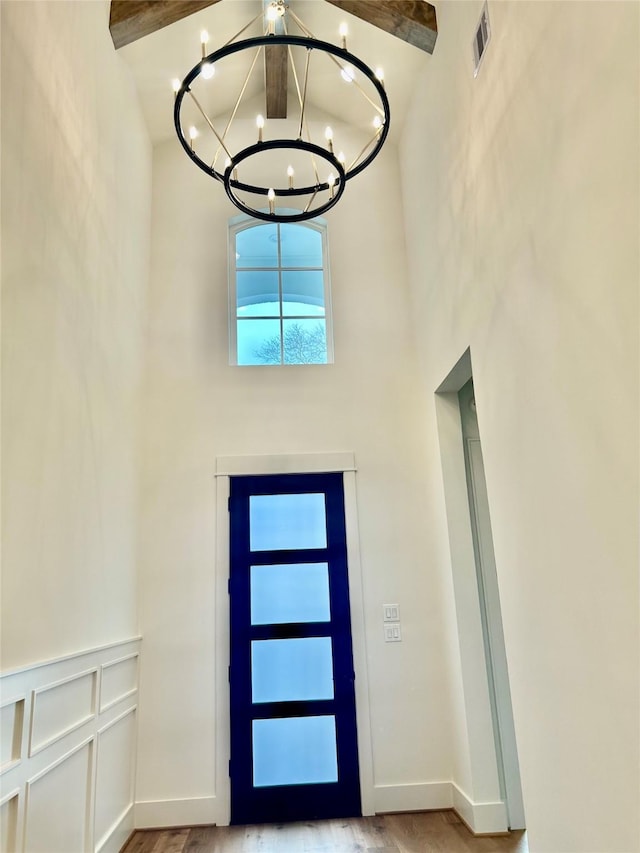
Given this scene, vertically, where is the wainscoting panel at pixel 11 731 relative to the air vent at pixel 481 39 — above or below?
below

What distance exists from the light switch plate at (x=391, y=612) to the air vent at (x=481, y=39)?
10.0ft

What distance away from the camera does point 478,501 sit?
367cm

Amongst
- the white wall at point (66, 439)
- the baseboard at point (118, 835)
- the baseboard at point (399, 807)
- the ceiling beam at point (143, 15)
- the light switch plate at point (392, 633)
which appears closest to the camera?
the white wall at point (66, 439)

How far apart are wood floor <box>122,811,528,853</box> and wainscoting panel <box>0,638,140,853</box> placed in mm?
308

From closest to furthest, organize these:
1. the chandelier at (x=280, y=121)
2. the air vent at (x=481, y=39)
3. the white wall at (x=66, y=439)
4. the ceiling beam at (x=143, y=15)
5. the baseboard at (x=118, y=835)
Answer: the white wall at (x=66, y=439) < the air vent at (x=481, y=39) < the baseboard at (x=118, y=835) < the ceiling beam at (x=143, y=15) < the chandelier at (x=280, y=121)

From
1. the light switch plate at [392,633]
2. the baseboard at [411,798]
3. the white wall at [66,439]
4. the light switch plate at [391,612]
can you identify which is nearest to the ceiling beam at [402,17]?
the white wall at [66,439]

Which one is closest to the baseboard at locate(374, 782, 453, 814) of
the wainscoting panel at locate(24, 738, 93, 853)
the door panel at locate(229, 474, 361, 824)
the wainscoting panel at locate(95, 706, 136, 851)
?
the door panel at locate(229, 474, 361, 824)

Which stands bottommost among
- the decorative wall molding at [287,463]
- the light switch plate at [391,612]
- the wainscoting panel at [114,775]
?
the wainscoting panel at [114,775]

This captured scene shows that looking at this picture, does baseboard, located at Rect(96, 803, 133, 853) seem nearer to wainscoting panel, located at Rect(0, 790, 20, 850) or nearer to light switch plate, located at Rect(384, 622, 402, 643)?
wainscoting panel, located at Rect(0, 790, 20, 850)

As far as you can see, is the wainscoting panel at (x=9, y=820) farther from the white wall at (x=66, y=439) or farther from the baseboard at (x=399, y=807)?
the baseboard at (x=399, y=807)

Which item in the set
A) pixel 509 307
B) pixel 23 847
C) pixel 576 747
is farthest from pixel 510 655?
pixel 23 847

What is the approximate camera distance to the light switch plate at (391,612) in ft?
12.2

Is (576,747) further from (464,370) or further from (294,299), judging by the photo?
(294,299)

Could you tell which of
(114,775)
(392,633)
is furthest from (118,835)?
(392,633)
